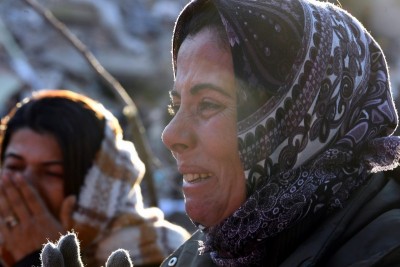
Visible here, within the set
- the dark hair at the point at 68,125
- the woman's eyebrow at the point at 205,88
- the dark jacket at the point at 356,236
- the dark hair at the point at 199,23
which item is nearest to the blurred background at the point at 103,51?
the dark hair at the point at 68,125

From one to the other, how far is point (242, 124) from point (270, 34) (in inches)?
9.8

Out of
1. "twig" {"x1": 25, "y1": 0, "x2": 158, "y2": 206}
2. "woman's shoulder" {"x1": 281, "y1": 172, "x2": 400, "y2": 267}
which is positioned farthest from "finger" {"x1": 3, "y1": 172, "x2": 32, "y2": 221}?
"woman's shoulder" {"x1": 281, "y1": 172, "x2": 400, "y2": 267}

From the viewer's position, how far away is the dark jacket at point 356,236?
204cm

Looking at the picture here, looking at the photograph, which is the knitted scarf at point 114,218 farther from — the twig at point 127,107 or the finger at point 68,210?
the twig at point 127,107

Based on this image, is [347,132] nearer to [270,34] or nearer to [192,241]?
[270,34]

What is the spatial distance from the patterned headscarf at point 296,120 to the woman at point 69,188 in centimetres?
154

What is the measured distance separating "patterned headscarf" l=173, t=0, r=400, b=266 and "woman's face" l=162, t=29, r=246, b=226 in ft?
0.12

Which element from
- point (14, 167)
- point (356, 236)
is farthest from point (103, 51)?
point (356, 236)

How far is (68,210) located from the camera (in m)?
3.80

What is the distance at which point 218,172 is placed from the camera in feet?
7.61

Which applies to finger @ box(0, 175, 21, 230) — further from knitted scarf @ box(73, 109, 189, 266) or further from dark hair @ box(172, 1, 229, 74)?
dark hair @ box(172, 1, 229, 74)

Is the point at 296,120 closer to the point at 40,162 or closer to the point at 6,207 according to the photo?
the point at 40,162

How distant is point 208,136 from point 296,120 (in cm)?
24

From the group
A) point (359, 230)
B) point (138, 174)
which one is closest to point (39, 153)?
point (138, 174)
